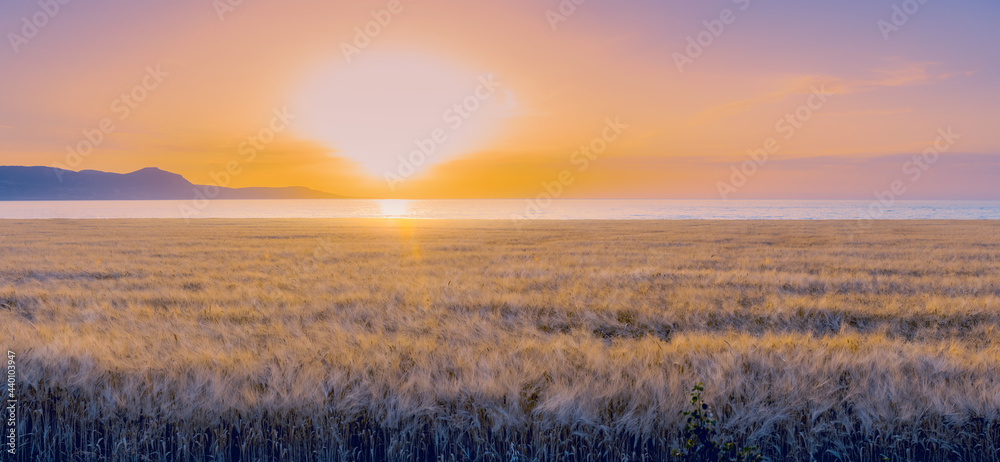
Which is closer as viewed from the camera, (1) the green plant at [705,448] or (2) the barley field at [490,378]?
(1) the green plant at [705,448]

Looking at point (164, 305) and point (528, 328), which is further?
point (164, 305)

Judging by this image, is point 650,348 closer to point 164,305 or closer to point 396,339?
point 396,339

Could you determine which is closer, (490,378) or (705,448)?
(705,448)

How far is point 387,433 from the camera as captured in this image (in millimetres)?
4059

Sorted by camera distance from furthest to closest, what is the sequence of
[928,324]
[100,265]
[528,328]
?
Answer: [100,265] < [928,324] < [528,328]

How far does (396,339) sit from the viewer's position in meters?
6.72

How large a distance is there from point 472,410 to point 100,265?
19.5 m

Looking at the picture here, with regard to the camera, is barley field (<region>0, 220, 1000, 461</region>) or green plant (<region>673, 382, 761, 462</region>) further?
barley field (<region>0, 220, 1000, 461</region>)

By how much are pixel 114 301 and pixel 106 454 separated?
8.35 metres

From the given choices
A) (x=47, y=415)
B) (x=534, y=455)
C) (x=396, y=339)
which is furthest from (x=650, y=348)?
(x=47, y=415)

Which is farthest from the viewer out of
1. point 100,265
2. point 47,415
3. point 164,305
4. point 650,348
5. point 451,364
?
point 100,265

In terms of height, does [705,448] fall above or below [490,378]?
below

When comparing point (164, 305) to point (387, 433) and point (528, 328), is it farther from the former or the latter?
point (387, 433)

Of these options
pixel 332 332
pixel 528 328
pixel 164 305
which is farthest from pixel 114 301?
pixel 528 328
